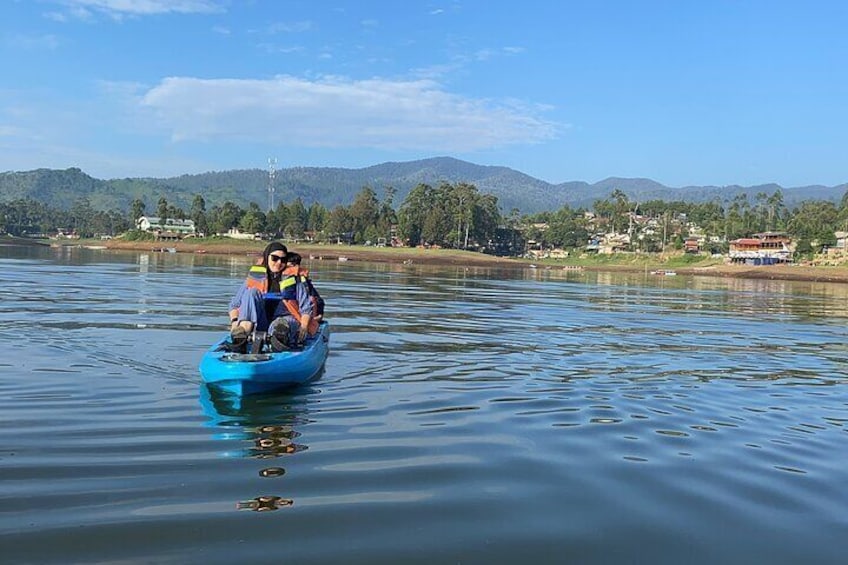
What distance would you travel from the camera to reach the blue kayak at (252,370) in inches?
435

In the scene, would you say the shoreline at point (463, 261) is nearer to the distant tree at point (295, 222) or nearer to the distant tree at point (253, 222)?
the distant tree at point (253, 222)

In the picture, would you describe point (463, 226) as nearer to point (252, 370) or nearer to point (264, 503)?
point (252, 370)

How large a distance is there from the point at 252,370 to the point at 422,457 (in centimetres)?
364

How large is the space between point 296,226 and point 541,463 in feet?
556

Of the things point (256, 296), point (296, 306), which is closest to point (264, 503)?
point (256, 296)

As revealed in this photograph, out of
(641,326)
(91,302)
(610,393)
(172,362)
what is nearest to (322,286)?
(91,302)

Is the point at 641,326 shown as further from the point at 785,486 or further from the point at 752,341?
the point at 785,486

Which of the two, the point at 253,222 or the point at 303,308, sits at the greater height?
the point at 253,222

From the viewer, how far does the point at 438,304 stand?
32750 mm

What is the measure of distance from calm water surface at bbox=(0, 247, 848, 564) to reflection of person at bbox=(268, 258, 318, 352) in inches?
41.4

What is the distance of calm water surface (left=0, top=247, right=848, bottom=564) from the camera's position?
6.12 metres

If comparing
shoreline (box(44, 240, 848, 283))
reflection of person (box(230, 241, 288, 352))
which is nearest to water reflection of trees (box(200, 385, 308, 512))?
reflection of person (box(230, 241, 288, 352))

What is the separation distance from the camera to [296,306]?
13445 millimetres

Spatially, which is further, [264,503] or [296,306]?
[296,306]
